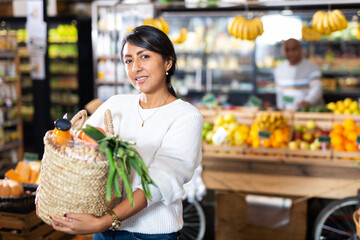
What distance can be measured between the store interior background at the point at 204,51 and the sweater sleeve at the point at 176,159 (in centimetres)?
431

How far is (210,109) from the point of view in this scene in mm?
4508

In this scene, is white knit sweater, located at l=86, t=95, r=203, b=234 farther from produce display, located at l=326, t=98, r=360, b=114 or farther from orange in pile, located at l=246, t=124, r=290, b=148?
produce display, located at l=326, t=98, r=360, b=114

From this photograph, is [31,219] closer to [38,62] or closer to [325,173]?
[325,173]

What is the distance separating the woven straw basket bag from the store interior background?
4.59 meters

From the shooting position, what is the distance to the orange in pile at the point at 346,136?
3662mm

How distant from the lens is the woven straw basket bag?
1.34 m

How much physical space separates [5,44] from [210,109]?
10.6 feet

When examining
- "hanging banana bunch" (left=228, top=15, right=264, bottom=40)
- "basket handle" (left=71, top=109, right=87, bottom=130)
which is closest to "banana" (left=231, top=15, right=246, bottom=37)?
"hanging banana bunch" (left=228, top=15, right=264, bottom=40)

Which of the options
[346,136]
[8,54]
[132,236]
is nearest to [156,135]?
[132,236]

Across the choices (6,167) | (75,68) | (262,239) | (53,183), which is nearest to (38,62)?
(75,68)

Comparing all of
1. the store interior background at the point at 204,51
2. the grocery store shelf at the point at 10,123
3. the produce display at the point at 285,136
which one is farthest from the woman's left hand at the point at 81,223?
the grocery store shelf at the point at 10,123

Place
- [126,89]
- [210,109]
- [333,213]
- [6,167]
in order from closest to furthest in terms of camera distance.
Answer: [6,167], [333,213], [210,109], [126,89]

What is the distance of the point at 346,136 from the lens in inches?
147

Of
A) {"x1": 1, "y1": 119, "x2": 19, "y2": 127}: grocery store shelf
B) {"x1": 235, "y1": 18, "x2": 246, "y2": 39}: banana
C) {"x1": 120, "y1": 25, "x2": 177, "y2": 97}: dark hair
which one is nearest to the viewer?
{"x1": 120, "y1": 25, "x2": 177, "y2": 97}: dark hair
